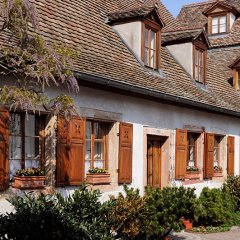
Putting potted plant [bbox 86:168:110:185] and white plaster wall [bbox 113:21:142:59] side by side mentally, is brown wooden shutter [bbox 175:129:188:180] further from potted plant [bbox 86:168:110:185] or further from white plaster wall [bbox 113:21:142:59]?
potted plant [bbox 86:168:110:185]

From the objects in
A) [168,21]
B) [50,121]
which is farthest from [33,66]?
[168,21]

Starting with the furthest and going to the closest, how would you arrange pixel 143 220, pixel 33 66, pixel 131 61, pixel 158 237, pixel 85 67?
1. pixel 131 61
2. pixel 85 67
3. pixel 158 237
4. pixel 143 220
5. pixel 33 66

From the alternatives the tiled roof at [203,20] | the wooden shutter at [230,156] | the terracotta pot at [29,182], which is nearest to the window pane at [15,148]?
the terracotta pot at [29,182]

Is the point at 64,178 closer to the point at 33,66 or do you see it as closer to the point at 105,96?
the point at 105,96

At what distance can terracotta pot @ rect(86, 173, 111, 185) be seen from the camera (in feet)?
33.9

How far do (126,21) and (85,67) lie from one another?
3.67m

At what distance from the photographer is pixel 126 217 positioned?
789 centimetres

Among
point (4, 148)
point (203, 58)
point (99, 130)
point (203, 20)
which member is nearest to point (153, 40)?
point (203, 58)

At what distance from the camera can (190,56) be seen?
15422 mm

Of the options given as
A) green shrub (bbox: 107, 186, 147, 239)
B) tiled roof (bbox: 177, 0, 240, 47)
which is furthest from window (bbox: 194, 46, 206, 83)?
green shrub (bbox: 107, 186, 147, 239)

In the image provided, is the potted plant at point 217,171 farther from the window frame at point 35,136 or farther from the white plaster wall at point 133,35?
the window frame at point 35,136

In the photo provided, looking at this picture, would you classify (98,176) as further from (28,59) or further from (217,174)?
(217,174)

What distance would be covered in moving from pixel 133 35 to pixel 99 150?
3.45 meters

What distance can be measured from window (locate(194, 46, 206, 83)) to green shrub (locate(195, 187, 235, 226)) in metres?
3.88
